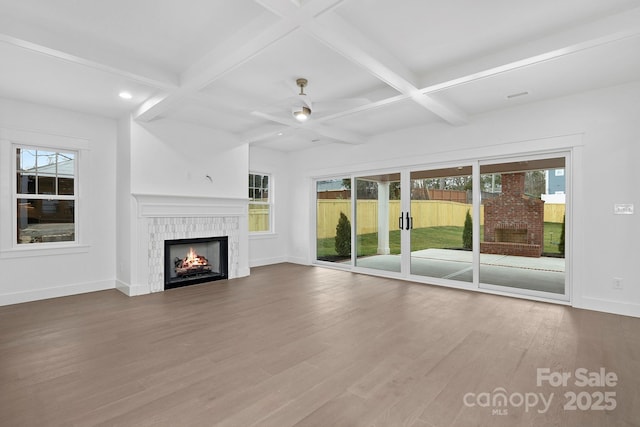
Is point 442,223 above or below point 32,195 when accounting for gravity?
below

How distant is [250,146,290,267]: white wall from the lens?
7.16 metres

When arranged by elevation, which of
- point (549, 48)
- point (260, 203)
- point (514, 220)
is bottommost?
point (514, 220)

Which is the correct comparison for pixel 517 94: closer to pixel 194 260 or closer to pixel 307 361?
pixel 307 361

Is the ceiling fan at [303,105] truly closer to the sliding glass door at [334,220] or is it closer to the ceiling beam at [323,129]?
the ceiling beam at [323,129]

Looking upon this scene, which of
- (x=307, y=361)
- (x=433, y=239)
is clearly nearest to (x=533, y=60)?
(x=433, y=239)

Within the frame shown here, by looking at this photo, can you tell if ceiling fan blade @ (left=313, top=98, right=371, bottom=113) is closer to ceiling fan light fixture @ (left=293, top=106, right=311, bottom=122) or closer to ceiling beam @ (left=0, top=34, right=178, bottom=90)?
ceiling fan light fixture @ (left=293, top=106, right=311, bottom=122)

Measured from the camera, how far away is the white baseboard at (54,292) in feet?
13.9

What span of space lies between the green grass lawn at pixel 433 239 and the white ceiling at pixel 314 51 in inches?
75.1

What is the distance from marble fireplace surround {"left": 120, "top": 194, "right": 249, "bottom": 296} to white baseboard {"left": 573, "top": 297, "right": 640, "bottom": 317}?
5315mm

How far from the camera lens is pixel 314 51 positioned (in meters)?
3.08

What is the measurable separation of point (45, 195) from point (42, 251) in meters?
0.82

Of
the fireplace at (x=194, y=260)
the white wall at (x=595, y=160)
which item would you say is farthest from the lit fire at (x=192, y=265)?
the white wall at (x=595, y=160)

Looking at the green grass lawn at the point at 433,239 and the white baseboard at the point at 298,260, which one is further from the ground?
the green grass lawn at the point at 433,239

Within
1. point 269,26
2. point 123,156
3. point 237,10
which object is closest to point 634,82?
point 269,26
